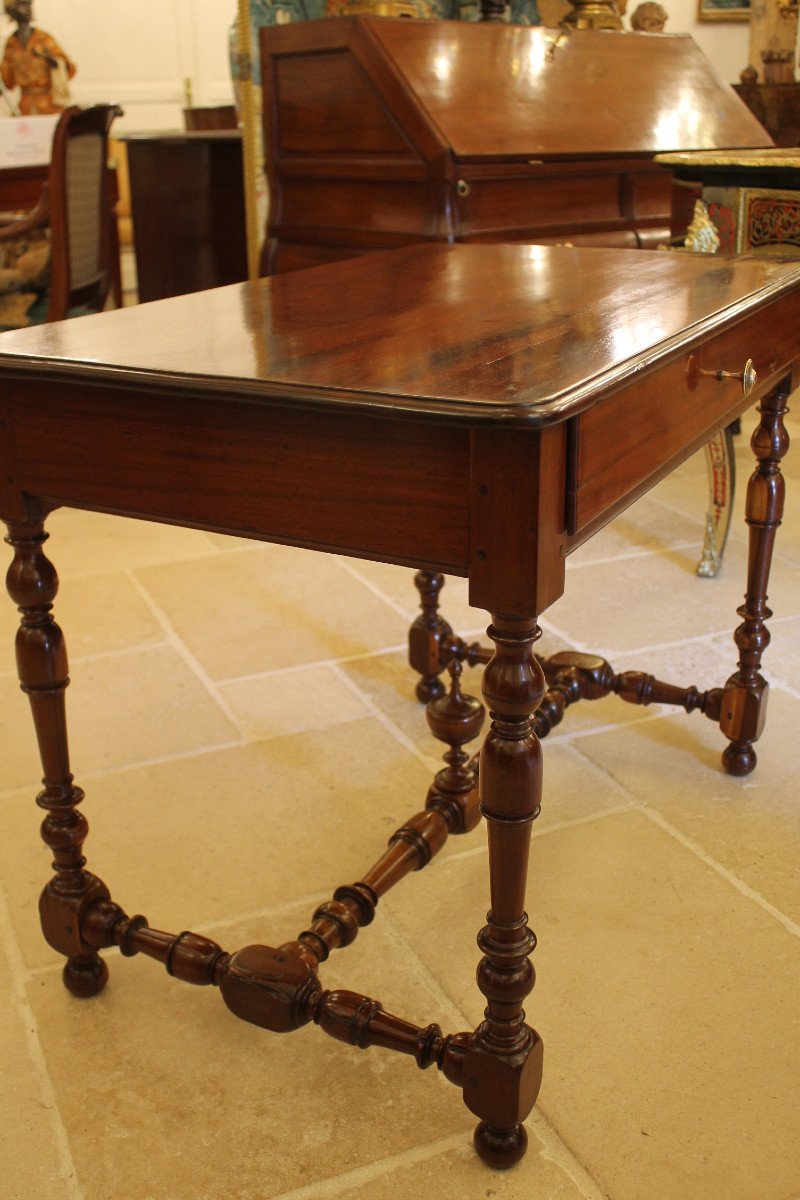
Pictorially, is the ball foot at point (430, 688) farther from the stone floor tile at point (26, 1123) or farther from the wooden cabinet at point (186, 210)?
the wooden cabinet at point (186, 210)

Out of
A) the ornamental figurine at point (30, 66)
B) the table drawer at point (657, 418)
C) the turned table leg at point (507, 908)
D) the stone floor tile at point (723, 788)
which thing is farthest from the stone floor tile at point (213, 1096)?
the ornamental figurine at point (30, 66)

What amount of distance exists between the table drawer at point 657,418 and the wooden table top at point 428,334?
44mm

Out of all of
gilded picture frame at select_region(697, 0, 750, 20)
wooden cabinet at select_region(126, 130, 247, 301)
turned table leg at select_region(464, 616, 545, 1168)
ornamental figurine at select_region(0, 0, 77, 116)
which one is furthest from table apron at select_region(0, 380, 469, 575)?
gilded picture frame at select_region(697, 0, 750, 20)

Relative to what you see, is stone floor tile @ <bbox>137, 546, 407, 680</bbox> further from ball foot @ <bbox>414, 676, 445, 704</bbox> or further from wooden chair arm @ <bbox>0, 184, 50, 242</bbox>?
wooden chair arm @ <bbox>0, 184, 50, 242</bbox>

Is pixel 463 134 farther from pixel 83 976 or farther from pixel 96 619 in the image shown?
pixel 83 976

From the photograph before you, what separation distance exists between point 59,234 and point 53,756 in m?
3.05

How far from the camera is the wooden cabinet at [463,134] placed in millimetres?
2967

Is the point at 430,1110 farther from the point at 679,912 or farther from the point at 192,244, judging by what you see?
the point at 192,244

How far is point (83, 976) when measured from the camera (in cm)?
153

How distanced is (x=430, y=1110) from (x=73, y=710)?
1230 millimetres

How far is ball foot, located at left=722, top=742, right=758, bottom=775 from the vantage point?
79.1 inches

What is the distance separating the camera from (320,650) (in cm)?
256

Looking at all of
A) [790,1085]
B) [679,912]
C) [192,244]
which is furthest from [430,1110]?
[192,244]

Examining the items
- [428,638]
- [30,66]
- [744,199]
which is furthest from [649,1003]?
[30,66]
